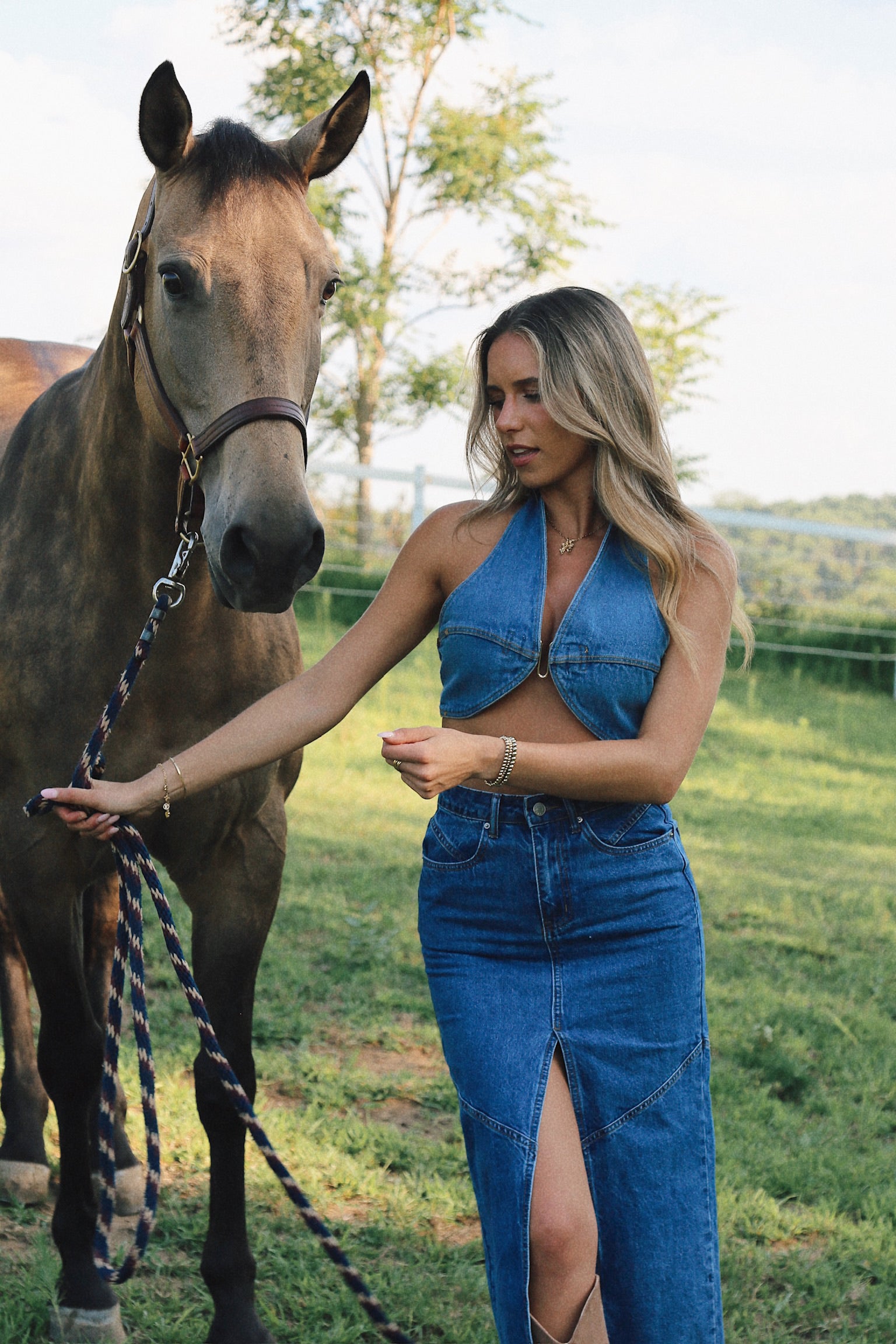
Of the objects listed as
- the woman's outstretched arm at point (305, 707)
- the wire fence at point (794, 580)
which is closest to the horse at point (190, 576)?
the woman's outstretched arm at point (305, 707)

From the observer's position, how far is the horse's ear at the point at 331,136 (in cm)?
240

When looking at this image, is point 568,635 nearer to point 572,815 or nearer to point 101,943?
point 572,815

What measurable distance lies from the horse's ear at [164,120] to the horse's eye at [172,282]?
26 centimetres

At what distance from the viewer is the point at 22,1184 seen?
10.2 feet

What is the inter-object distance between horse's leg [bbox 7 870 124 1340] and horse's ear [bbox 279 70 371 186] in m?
1.53

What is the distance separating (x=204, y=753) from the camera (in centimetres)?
209

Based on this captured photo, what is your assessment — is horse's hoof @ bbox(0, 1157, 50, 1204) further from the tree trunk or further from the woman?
the tree trunk

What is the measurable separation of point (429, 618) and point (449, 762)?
52 cm

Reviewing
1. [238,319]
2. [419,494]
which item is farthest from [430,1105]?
[419,494]

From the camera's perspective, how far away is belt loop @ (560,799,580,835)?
1946 mm

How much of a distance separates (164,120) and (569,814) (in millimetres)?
1406

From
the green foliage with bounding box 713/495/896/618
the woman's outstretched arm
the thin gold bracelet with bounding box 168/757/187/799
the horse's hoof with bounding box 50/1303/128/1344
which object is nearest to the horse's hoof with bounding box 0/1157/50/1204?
the horse's hoof with bounding box 50/1303/128/1344

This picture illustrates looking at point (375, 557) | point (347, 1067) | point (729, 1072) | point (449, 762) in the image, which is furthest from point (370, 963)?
point (375, 557)

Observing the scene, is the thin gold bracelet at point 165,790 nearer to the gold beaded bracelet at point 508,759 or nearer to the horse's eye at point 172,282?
the gold beaded bracelet at point 508,759
